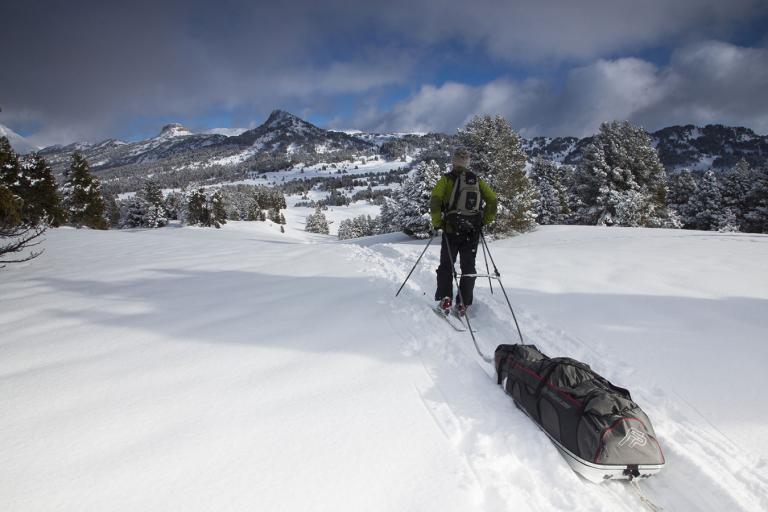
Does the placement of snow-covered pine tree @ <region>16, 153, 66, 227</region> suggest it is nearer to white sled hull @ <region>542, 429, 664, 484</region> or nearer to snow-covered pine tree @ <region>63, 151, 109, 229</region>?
snow-covered pine tree @ <region>63, 151, 109, 229</region>

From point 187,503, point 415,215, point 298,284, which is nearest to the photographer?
point 187,503

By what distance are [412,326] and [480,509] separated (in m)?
3.07

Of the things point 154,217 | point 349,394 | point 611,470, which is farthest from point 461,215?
point 154,217

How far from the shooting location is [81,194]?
36.4 meters

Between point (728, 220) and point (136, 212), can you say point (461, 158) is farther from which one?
point (136, 212)

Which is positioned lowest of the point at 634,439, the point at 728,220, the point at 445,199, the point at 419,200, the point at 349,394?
the point at 349,394

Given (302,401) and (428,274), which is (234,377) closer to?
(302,401)

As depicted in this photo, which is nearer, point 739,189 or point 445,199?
point 445,199

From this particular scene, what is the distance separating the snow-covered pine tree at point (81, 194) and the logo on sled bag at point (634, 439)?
47.1 metres

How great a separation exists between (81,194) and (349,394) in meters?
46.8

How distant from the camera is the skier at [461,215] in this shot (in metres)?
5.36

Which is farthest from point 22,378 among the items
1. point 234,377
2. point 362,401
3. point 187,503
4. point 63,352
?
point 362,401

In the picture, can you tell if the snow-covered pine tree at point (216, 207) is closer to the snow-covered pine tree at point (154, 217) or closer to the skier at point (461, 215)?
the snow-covered pine tree at point (154, 217)

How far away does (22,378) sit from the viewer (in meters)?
3.47
